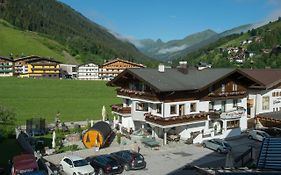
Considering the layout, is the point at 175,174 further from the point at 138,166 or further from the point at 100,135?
the point at 100,135

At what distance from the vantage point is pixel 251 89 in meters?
44.1

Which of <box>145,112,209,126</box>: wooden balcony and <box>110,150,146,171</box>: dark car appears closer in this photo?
<box>110,150,146,171</box>: dark car

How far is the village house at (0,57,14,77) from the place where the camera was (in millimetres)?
125188

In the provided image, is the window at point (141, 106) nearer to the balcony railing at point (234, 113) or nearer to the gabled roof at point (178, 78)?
the gabled roof at point (178, 78)

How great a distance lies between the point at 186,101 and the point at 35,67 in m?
105

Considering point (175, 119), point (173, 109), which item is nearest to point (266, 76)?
point (173, 109)

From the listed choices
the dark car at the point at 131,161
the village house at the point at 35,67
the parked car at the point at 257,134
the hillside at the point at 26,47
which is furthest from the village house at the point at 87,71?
the dark car at the point at 131,161

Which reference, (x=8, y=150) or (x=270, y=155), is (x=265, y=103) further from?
(x=270, y=155)

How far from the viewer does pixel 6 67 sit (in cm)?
12669

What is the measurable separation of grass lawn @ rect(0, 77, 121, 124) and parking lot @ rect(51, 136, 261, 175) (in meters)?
22.9

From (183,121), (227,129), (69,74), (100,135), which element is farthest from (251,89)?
(69,74)

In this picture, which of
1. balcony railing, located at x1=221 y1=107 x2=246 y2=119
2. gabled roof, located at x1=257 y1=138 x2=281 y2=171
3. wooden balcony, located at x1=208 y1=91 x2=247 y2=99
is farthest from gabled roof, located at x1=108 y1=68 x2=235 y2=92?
gabled roof, located at x1=257 y1=138 x2=281 y2=171

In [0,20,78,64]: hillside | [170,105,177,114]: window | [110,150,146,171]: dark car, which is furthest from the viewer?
[0,20,78,64]: hillside

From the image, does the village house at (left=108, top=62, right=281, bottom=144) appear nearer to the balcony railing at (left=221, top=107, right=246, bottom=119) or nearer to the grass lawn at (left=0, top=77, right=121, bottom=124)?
the balcony railing at (left=221, top=107, right=246, bottom=119)
